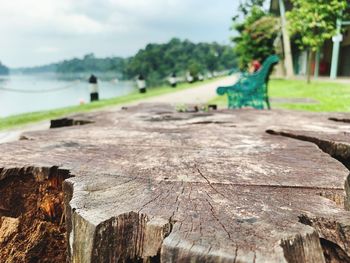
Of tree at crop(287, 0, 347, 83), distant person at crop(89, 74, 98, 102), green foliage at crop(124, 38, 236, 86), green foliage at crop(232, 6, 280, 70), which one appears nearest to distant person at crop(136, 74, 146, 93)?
distant person at crop(89, 74, 98, 102)

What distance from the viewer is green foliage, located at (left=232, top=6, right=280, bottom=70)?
875 inches

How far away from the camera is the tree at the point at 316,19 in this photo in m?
14.2

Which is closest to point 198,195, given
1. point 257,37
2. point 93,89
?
point 93,89

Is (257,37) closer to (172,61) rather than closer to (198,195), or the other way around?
(198,195)

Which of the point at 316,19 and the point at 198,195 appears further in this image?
the point at 316,19

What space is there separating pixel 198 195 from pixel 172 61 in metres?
65.5

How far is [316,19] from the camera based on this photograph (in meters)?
14.3

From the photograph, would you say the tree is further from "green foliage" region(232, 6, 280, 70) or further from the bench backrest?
the bench backrest

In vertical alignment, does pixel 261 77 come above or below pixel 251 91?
above

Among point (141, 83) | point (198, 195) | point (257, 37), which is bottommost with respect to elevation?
point (141, 83)

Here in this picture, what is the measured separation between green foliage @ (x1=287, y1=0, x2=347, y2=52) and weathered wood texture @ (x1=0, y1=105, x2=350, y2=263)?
13774 mm

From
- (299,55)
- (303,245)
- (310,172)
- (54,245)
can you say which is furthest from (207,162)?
(299,55)

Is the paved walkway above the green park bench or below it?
below

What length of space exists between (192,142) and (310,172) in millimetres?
724
